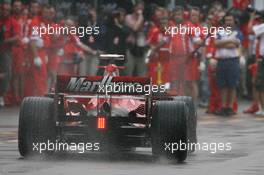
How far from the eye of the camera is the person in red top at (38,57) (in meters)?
23.9

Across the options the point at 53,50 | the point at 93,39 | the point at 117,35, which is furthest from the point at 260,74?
the point at 53,50

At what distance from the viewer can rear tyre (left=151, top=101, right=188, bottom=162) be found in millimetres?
13070

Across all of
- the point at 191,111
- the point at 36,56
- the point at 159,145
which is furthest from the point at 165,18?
the point at 159,145

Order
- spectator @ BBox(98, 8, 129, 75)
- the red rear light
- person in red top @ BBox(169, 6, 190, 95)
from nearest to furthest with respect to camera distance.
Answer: the red rear light
person in red top @ BBox(169, 6, 190, 95)
spectator @ BBox(98, 8, 129, 75)

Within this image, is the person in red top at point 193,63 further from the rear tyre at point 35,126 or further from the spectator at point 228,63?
the rear tyre at point 35,126

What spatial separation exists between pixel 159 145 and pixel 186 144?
320 millimetres

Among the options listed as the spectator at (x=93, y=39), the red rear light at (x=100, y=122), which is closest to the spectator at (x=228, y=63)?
the spectator at (x=93, y=39)

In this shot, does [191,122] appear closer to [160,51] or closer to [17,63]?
[160,51]

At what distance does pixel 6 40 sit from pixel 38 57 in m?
0.82

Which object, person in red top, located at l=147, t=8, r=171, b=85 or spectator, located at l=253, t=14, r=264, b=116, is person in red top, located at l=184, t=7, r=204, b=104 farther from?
spectator, located at l=253, t=14, r=264, b=116

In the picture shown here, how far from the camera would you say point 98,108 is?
13398mm

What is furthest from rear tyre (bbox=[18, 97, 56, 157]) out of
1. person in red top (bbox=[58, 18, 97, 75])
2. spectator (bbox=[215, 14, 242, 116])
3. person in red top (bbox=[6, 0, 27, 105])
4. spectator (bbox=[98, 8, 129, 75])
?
person in red top (bbox=[6, 0, 27, 105])

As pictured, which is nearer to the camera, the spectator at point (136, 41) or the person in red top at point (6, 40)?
the person in red top at point (6, 40)

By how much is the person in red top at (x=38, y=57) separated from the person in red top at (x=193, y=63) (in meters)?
2.91
